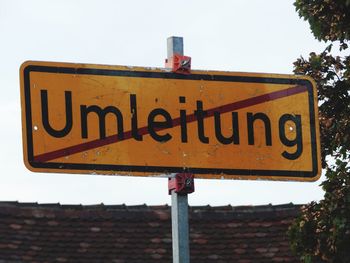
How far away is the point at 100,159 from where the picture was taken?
4.12m

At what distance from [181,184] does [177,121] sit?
0.29 m

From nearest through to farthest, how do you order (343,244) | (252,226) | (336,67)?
1. (343,244)
2. (336,67)
3. (252,226)

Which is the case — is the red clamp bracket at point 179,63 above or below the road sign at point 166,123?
above

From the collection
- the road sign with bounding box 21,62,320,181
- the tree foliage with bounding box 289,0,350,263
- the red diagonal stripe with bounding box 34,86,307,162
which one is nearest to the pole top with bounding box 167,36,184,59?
the road sign with bounding box 21,62,320,181

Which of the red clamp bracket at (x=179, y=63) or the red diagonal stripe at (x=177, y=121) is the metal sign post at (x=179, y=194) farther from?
the red diagonal stripe at (x=177, y=121)

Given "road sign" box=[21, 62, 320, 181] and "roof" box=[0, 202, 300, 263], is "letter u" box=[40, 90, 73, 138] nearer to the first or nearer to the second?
"road sign" box=[21, 62, 320, 181]

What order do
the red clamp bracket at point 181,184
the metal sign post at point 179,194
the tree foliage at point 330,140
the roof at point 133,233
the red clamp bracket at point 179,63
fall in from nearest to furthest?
the metal sign post at point 179,194 < the red clamp bracket at point 181,184 < the red clamp bracket at point 179,63 < the tree foliage at point 330,140 < the roof at point 133,233

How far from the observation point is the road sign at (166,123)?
4090mm

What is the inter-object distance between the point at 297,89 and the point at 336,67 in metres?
10.1

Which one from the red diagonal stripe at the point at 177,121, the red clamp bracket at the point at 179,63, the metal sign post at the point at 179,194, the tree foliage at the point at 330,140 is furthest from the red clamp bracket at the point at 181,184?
the tree foliage at the point at 330,140

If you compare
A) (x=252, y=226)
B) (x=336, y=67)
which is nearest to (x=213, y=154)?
(x=336, y=67)

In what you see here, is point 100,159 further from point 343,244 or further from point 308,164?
point 343,244

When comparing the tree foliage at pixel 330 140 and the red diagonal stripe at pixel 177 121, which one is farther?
the tree foliage at pixel 330 140

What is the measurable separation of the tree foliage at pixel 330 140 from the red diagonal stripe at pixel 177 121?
28.8 ft
